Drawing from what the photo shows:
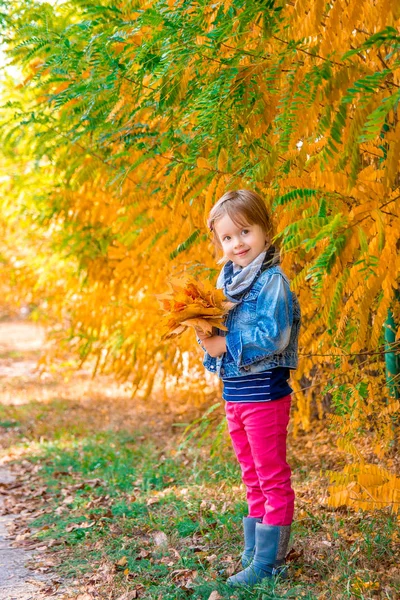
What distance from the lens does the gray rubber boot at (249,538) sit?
3129 mm

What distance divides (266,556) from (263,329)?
0.91m

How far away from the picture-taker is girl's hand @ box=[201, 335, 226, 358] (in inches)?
116

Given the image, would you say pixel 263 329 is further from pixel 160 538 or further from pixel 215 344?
pixel 160 538

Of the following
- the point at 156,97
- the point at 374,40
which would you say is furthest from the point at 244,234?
the point at 374,40

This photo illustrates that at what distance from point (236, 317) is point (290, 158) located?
2.13 ft

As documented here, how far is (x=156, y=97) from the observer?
3.18m

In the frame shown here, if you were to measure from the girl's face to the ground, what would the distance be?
4.22 feet

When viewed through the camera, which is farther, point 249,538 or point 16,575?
point 16,575

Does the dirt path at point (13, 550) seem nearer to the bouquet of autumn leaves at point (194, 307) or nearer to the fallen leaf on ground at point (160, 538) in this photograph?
the fallen leaf on ground at point (160, 538)

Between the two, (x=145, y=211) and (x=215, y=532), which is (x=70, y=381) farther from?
(x=215, y=532)

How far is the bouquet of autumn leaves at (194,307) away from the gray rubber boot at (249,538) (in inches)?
32.5

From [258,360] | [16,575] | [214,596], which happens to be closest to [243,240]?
[258,360]

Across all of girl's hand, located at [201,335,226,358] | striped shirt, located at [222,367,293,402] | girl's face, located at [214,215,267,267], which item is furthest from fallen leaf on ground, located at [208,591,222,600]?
girl's face, located at [214,215,267,267]

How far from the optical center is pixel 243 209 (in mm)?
2918
